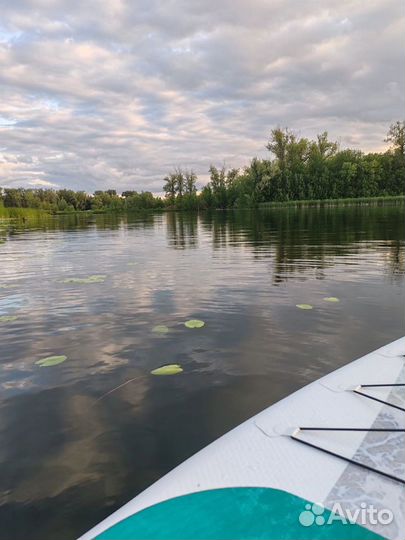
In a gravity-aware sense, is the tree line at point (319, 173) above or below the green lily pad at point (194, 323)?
above

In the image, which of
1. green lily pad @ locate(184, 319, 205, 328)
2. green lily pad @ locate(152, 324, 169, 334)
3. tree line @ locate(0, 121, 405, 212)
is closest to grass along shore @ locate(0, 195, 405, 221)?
tree line @ locate(0, 121, 405, 212)

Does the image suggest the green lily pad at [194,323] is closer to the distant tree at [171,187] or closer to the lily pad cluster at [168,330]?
the lily pad cluster at [168,330]

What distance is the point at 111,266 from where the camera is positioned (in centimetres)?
1320

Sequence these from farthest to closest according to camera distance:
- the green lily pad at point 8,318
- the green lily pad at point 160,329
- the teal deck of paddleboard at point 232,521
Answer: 1. the green lily pad at point 8,318
2. the green lily pad at point 160,329
3. the teal deck of paddleboard at point 232,521

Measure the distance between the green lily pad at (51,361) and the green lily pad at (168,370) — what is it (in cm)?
143

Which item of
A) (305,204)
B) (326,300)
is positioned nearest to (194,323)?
(326,300)

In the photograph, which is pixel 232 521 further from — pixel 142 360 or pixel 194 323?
pixel 194 323

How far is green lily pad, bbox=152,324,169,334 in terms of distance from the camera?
6.59m

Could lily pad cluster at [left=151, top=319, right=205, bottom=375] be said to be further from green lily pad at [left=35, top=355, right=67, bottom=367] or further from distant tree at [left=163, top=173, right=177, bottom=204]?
distant tree at [left=163, top=173, right=177, bottom=204]

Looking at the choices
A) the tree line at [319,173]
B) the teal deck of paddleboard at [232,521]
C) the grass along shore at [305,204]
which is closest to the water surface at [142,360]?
the teal deck of paddleboard at [232,521]

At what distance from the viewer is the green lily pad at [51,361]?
5375mm

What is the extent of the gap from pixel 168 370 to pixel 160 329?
1.60 metres

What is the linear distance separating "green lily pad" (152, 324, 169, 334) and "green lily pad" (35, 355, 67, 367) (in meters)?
1.62

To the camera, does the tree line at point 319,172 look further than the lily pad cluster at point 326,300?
Yes
